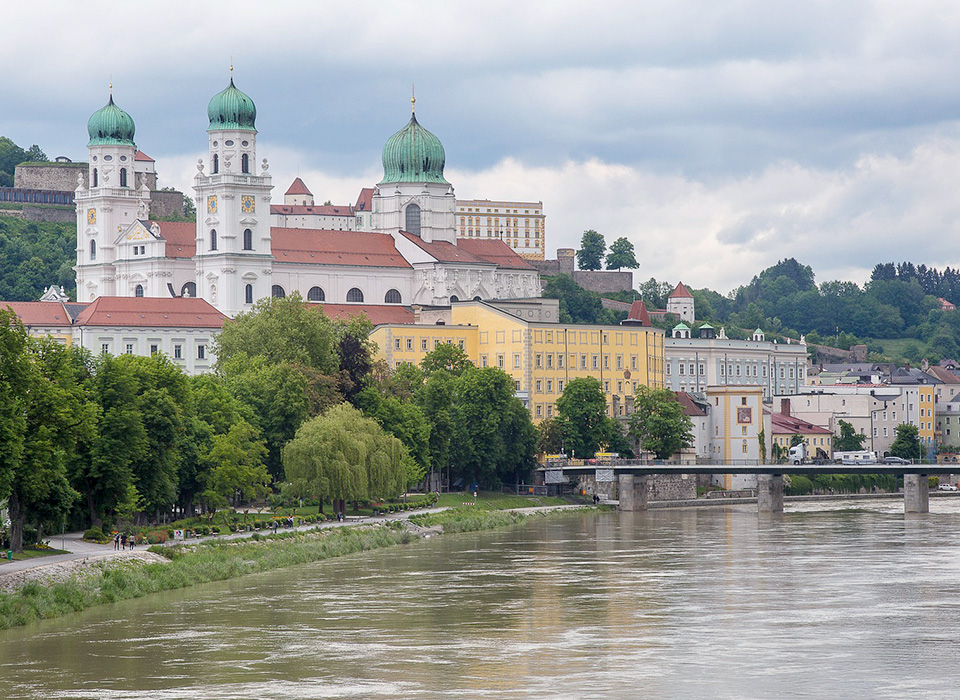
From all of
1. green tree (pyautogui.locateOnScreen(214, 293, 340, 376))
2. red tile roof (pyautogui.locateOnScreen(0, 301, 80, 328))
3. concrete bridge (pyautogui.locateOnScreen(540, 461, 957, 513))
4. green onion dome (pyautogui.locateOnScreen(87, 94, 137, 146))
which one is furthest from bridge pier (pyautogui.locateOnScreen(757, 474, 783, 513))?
green onion dome (pyautogui.locateOnScreen(87, 94, 137, 146))

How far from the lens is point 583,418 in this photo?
379 feet

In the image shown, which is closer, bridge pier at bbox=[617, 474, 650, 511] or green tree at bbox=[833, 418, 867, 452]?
bridge pier at bbox=[617, 474, 650, 511]

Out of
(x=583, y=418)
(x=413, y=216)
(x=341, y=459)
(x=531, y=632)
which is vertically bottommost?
(x=531, y=632)

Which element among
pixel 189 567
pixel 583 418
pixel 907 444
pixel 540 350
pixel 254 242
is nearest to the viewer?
pixel 189 567

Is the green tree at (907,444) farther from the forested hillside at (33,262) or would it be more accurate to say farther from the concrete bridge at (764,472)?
the forested hillside at (33,262)

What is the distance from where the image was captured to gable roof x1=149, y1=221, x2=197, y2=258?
14225cm

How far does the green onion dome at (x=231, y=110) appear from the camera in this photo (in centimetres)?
13750

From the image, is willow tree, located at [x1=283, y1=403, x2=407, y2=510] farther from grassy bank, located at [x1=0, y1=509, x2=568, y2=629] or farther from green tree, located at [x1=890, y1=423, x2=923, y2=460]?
green tree, located at [x1=890, y1=423, x2=923, y2=460]

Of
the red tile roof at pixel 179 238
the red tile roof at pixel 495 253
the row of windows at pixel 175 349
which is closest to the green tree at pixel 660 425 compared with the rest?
the row of windows at pixel 175 349

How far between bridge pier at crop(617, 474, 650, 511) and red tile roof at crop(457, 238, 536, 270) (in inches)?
2010

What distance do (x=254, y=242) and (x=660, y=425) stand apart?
37805 millimetres

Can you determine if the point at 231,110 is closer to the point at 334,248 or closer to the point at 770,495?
the point at 334,248

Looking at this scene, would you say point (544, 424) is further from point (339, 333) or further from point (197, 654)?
point (197, 654)

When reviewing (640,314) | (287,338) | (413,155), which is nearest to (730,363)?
(640,314)
